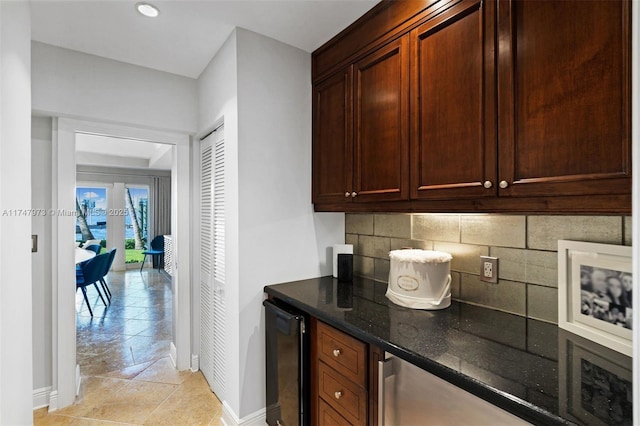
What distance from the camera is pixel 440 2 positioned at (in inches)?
52.9

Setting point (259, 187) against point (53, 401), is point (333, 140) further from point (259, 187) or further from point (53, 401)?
point (53, 401)

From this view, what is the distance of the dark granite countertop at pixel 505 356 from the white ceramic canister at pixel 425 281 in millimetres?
44

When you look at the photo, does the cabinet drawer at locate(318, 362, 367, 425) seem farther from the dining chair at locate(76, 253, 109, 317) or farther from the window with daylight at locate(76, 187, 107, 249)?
the window with daylight at locate(76, 187, 107, 249)

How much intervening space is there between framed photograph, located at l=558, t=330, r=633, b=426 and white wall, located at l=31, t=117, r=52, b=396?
9.37 feet

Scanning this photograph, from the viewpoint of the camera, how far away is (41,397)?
2166 millimetres

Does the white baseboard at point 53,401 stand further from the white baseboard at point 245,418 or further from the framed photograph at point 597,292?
the framed photograph at point 597,292

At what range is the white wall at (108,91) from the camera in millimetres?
2064

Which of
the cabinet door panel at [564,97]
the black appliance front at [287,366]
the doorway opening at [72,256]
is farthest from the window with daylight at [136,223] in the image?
the cabinet door panel at [564,97]

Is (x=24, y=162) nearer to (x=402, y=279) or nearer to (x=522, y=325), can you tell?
(x=402, y=279)

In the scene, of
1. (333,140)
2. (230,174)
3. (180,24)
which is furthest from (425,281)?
(180,24)

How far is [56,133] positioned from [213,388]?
2.12 metres

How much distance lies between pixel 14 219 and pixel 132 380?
1884 mm

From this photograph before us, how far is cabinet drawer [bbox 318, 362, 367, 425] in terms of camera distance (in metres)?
Result: 1.31

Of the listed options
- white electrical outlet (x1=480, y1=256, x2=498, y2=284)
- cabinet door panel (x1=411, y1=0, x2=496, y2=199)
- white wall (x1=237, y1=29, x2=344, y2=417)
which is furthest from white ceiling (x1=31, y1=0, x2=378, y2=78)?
white electrical outlet (x1=480, y1=256, x2=498, y2=284)
